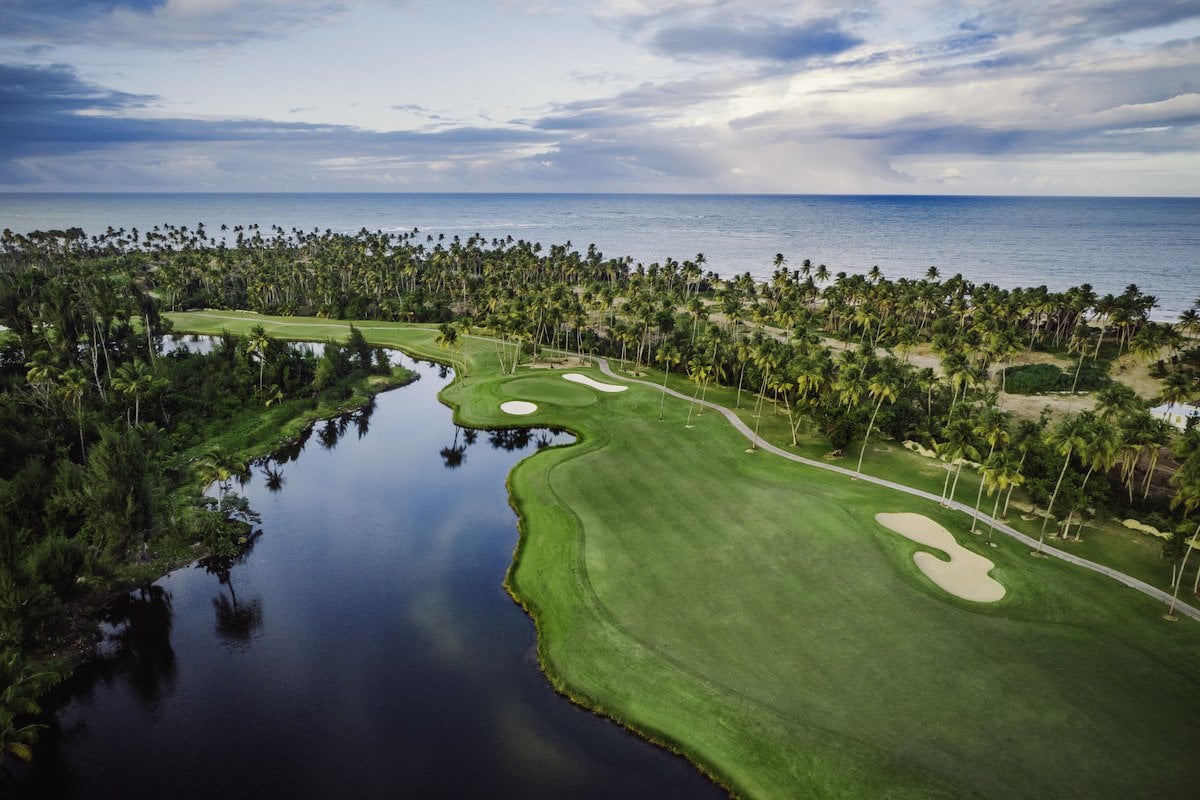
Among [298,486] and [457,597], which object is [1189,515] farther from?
[298,486]

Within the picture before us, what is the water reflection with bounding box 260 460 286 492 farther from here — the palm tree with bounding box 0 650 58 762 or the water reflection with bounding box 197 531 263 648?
the palm tree with bounding box 0 650 58 762

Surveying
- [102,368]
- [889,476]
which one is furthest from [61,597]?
[889,476]

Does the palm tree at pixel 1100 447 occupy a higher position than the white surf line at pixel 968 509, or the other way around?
the palm tree at pixel 1100 447

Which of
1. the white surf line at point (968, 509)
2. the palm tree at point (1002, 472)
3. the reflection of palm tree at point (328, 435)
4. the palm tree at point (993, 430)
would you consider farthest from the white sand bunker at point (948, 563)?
the reflection of palm tree at point (328, 435)

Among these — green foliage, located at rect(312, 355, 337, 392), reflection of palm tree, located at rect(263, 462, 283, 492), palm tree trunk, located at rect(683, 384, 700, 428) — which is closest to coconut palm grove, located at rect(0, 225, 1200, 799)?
green foliage, located at rect(312, 355, 337, 392)

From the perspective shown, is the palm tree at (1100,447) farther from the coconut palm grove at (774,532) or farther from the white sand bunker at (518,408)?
the white sand bunker at (518,408)
